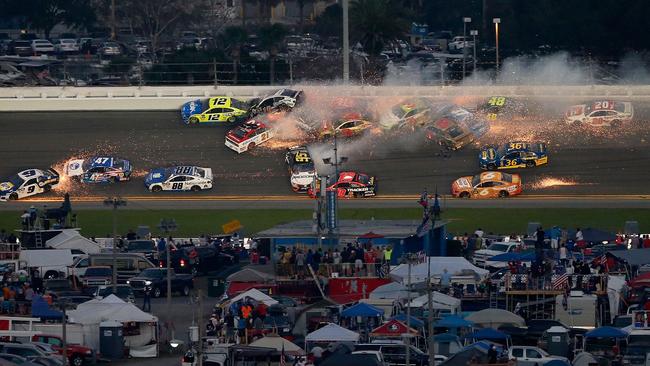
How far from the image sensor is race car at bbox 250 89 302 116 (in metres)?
69.3

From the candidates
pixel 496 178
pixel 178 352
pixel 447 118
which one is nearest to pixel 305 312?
pixel 178 352

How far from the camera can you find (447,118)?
66438 mm

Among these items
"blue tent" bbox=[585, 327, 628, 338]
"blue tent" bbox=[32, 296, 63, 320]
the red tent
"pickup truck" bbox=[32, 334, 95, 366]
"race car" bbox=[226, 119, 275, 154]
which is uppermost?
"race car" bbox=[226, 119, 275, 154]

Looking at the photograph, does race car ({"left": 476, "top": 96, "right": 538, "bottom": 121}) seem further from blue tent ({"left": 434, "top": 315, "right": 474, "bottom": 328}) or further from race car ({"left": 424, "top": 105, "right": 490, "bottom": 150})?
blue tent ({"left": 434, "top": 315, "right": 474, "bottom": 328})

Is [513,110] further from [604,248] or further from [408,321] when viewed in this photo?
[408,321]

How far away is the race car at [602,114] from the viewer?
66.6 m

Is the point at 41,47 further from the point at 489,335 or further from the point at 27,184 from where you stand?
the point at 489,335

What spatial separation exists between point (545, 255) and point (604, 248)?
2955 mm

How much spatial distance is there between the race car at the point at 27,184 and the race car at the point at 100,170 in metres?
0.81

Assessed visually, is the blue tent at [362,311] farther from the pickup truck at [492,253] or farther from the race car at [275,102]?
the race car at [275,102]

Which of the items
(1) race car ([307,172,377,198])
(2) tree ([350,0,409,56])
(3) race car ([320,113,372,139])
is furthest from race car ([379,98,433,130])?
(2) tree ([350,0,409,56])

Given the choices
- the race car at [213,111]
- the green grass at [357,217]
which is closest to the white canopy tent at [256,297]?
the green grass at [357,217]

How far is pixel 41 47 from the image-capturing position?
96.9m

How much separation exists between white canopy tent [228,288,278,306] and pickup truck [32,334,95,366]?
412cm
